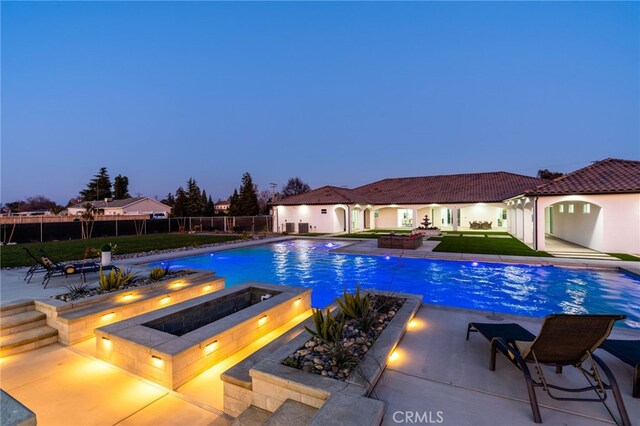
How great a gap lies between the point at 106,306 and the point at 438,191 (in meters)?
27.6

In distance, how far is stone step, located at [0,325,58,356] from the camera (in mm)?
4465

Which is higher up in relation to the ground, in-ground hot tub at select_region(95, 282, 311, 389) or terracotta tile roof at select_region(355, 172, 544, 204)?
terracotta tile roof at select_region(355, 172, 544, 204)

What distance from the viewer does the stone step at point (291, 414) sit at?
98.3 inches

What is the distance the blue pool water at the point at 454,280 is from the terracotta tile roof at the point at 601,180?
15.1 ft

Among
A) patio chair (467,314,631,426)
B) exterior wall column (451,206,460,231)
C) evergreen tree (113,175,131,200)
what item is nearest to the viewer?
patio chair (467,314,631,426)

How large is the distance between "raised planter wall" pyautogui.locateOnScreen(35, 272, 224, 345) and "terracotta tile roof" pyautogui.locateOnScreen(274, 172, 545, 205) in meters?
18.2

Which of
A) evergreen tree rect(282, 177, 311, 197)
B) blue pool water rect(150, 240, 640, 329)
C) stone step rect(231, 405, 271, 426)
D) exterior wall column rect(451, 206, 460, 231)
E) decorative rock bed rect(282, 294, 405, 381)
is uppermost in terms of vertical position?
evergreen tree rect(282, 177, 311, 197)

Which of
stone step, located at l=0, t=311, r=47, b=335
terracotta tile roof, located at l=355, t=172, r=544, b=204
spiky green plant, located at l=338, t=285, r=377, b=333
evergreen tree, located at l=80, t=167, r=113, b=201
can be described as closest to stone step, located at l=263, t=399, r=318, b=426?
spiky green plant, located at l=338, t=285, r=377, b=333

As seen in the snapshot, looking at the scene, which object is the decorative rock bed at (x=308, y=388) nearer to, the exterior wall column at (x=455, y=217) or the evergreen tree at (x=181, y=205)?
the exterior wall column at (x=455, y=217)

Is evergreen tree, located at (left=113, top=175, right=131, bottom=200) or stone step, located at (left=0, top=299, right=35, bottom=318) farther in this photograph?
evergreen tree, located at (left=113, top=175, right=131, bottom=200)

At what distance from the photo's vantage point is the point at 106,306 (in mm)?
5574

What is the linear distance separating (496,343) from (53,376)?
5.34 metres

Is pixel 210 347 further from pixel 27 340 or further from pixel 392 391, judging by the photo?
pixel 27 340

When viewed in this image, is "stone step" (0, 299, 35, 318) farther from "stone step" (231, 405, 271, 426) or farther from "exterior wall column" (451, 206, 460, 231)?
"exterior wall column" (451, 206, 460, 231)
